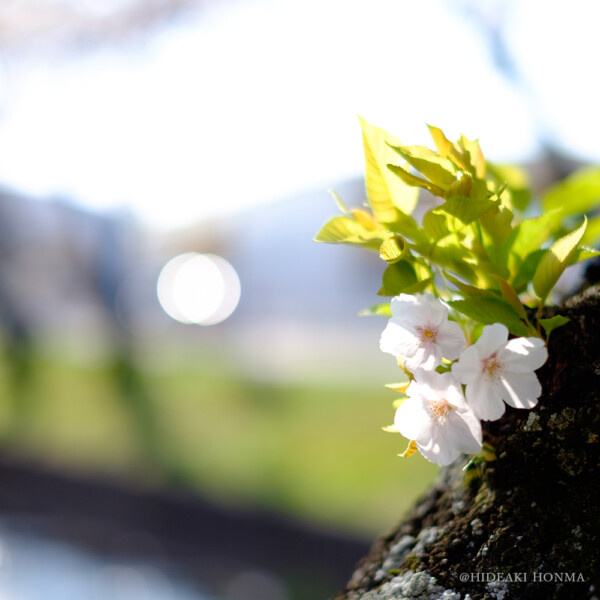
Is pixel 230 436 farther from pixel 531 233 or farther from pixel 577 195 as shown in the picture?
pixel 531 233

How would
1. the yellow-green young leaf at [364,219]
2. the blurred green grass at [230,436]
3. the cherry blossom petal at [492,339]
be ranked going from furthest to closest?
the blurred green grass at [230,436] → the yellow-green young leaf at [364,219] → the cherry blossom petal at [492,339]

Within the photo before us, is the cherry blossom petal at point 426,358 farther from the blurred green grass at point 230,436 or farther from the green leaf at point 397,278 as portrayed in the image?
the blurred green grass at point 230,436

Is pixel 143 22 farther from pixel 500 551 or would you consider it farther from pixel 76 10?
pixel 500 551

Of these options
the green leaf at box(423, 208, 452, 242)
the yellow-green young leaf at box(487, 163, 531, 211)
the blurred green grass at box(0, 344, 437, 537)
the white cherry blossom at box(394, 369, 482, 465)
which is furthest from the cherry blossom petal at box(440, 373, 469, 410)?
the blurred green grass at box(0, 344, 437, 537)

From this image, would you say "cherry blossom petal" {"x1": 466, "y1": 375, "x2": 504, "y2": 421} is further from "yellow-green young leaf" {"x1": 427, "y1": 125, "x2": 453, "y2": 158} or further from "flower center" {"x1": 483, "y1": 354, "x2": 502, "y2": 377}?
"yellow-green young leaf" {"x1": 427, "y1": 125, "x2": 453, "y2": 158}

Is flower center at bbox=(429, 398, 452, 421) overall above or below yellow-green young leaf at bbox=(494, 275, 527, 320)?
below

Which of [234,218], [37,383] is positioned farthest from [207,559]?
[234,218]

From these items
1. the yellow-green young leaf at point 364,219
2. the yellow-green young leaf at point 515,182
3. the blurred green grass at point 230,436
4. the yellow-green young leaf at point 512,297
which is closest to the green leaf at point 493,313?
the yellow-green young leaf at point 512,297

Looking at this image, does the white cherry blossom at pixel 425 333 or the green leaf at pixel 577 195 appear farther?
the green leaf at pixel 577 195
